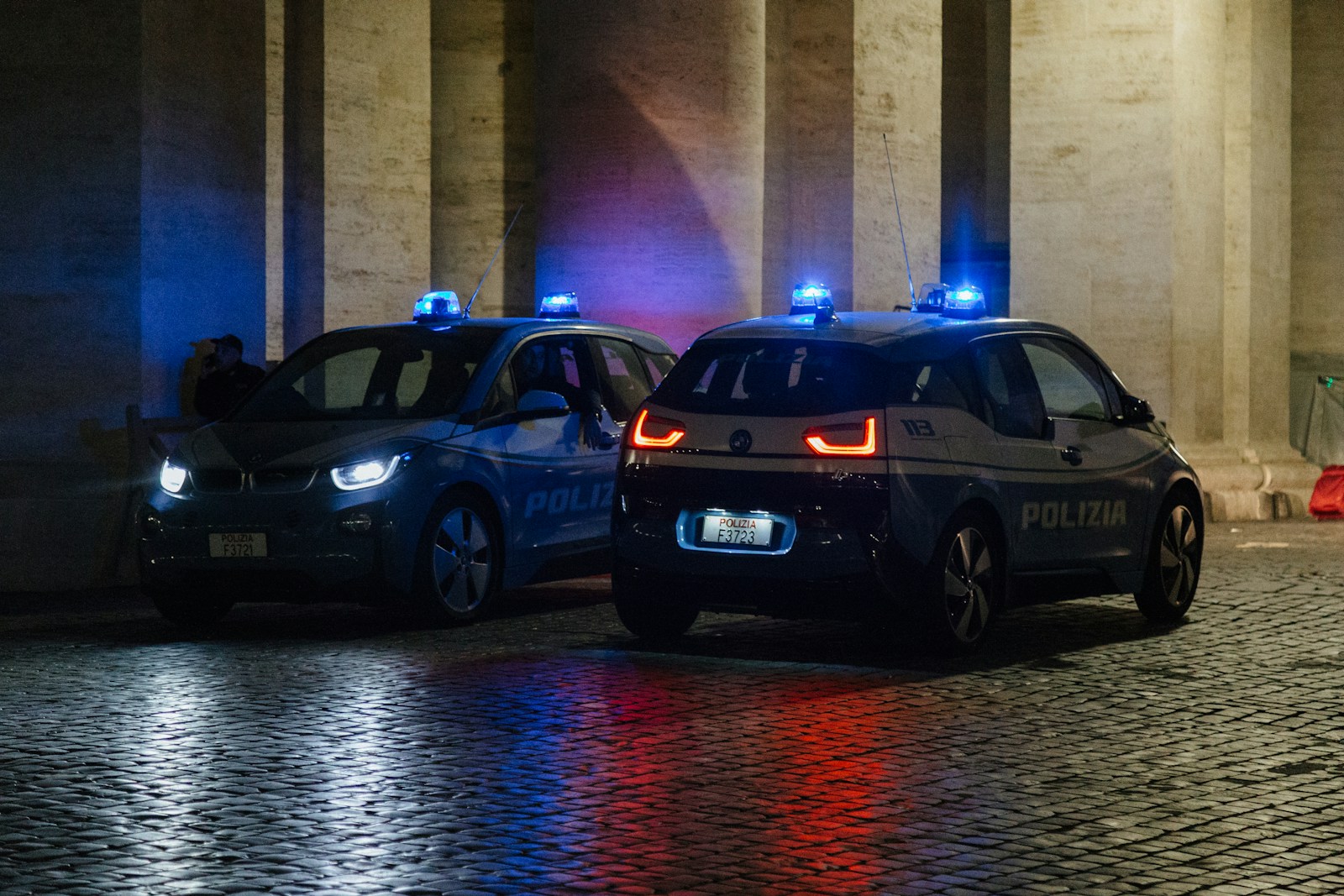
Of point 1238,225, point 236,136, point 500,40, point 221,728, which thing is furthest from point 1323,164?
point 221,728

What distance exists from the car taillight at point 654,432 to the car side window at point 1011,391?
1.43m

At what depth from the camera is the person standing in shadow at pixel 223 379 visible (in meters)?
13.1

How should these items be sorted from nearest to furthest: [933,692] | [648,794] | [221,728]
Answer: [648,794], [221,728], [933,692]

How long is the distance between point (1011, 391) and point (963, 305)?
1.79ft

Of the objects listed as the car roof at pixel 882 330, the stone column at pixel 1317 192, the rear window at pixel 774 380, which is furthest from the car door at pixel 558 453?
the stone column at pixel 1317 192

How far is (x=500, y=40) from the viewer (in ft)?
69.8

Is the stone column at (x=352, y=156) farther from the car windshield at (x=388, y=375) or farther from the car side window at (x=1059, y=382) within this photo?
the car windshield at (x=388, y=375)

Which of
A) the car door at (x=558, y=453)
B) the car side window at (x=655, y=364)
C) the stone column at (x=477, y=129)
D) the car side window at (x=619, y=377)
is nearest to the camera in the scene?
the car door at (x=558, y=453)

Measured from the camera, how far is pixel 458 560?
10664 mm

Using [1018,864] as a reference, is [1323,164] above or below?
above

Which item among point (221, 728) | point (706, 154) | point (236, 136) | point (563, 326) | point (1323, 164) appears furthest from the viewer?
point (1323, 164)

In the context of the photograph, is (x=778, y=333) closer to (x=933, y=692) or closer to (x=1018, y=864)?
(x=933, y=692)

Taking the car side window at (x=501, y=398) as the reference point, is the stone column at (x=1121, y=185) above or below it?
above

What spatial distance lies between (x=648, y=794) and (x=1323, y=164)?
1063 inches
